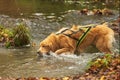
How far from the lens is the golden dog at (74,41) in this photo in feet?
37.9

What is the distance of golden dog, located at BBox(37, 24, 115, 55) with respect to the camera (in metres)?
11.6

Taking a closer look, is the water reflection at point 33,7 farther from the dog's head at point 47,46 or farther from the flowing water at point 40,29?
the dog's head at point 47,46

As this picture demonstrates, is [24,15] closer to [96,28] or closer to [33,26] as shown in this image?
[33,26]

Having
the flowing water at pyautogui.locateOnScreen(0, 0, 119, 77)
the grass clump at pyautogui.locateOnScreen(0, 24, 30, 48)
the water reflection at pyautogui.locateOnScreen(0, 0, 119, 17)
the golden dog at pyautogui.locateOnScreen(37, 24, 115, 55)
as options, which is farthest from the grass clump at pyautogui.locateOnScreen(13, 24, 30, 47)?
the water reflection at pyautogui.locateOnScreen(0, 0, 119, 17)

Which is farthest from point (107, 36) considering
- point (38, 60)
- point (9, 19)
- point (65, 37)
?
point (9, 19)

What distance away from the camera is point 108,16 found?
2100 cm

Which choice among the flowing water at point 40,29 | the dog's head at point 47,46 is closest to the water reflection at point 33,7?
the flowing water at point 40,29

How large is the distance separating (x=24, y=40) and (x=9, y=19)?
5.26 m

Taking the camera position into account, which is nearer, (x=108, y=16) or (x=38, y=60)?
(x=38, y=60)

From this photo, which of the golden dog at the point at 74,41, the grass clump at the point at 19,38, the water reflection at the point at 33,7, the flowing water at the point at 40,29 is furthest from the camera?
the water reflection at the point at 33,7

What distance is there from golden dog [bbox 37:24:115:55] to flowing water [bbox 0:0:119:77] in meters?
0.22

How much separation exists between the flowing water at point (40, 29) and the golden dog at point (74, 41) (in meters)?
0.22

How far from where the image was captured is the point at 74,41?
459 inches

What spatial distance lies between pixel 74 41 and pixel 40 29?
5477 mm
